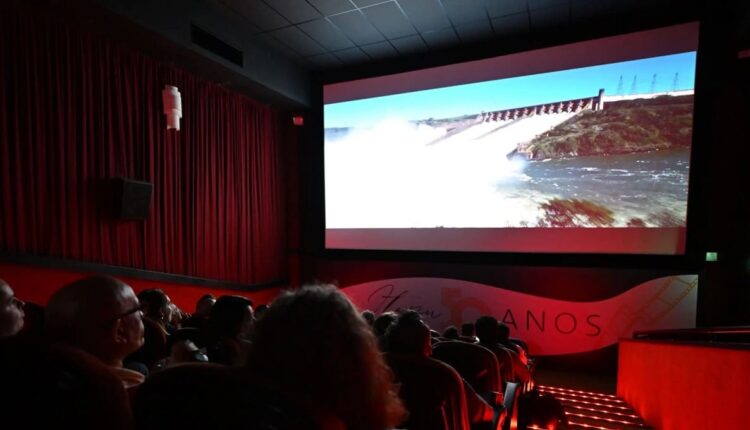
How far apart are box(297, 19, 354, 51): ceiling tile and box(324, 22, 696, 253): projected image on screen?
3.02 ft

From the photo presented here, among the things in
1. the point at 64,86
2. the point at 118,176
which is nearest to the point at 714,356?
the point at 118,176

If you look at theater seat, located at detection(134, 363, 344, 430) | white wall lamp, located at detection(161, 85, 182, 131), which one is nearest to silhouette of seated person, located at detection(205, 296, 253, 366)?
theater seat, located at detection(134, 363, 344, 430)

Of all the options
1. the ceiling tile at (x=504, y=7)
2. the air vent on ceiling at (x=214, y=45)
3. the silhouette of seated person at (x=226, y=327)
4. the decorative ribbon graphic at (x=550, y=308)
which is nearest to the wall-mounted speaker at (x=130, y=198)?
the air vent on ceiling at (x=214, y=45)

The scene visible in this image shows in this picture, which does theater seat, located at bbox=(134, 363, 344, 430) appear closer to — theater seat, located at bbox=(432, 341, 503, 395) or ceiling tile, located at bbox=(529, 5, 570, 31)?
theater seat, located at bbox=(432, 341, 503, 395)

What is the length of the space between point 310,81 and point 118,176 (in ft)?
11.1

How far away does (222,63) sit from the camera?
14.9 ft

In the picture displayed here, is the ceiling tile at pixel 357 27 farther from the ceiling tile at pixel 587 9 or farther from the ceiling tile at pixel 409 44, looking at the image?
the ceiling tile at pixel 587 9

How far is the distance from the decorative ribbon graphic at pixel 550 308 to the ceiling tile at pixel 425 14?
3.44m

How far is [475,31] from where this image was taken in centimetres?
491

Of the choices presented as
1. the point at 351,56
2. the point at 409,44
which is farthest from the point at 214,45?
the point at 409,44

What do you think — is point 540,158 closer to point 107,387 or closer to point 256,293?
point 256,293

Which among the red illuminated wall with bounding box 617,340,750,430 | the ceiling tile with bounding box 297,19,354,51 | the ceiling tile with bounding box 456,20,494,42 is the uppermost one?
the ceiling tile with bounding box 456,20,494,42

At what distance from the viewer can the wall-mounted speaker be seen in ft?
12.2

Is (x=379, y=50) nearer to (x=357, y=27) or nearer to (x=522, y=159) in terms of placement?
(x=357, y=27)
